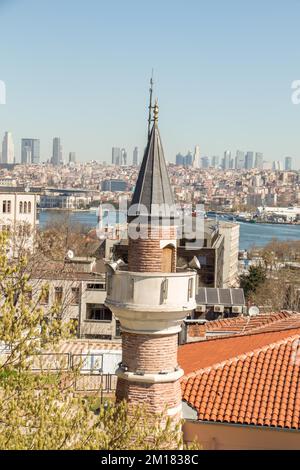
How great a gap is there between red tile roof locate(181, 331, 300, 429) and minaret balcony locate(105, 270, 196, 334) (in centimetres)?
164

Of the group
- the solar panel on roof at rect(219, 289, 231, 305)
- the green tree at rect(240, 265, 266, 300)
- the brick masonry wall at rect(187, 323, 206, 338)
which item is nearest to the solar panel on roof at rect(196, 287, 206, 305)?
the solar panel on roof at rect(219, 289, 231, 305)

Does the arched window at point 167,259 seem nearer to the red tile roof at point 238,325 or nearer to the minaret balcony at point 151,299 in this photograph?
the minaret balcony at point 151,299

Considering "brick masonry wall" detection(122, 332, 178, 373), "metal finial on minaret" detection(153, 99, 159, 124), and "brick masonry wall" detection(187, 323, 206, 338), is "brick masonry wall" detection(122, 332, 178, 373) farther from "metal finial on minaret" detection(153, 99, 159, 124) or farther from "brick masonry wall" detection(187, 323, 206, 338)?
"brick masonry wall" detection(187, 323, 206, 338)

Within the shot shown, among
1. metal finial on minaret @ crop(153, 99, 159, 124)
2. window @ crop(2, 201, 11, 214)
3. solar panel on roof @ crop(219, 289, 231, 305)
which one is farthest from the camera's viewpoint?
window @ crop(2, 201, 11, 214)

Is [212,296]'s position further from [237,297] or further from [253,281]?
[253,281]

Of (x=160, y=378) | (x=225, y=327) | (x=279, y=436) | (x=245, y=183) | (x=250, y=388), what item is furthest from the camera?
(x=245, y=183)

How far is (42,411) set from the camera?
16.2ft

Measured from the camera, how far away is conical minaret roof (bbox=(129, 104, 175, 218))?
6.70 meters

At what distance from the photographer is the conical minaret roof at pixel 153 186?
22.0 feet

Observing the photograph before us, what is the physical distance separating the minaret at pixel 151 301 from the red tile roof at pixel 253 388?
4.24 feet

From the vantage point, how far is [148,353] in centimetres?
667
